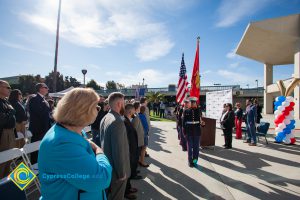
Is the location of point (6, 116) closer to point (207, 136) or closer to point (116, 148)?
point (116, 148)

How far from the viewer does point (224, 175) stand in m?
6.06

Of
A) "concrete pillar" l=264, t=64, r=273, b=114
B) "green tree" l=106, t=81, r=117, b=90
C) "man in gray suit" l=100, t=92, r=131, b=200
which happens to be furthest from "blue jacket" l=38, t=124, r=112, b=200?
"green tree" l=106, t=81, r=117, b=90

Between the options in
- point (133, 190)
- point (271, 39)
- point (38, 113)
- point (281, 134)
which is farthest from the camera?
point (271, 39)

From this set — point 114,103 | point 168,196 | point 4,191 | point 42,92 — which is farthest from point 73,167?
point 42,92

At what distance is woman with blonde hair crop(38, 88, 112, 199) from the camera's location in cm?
161

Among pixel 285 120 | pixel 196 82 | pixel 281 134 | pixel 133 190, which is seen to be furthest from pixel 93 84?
pixel 133 190

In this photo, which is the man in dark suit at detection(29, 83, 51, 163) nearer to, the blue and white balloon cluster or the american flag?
the american flag

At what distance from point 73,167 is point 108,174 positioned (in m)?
0.28

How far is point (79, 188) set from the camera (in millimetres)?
1686

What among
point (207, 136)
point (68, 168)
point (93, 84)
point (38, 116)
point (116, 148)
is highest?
point (93, 84)

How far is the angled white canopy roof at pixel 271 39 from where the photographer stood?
77.5ft

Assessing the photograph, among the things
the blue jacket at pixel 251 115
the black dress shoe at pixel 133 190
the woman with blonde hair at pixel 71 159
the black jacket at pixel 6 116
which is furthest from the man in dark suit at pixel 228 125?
the woman with blonde hair at pixel 71 159

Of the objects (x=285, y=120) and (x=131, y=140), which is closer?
(x=131, y=140)

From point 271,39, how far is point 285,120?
63.1 ft
